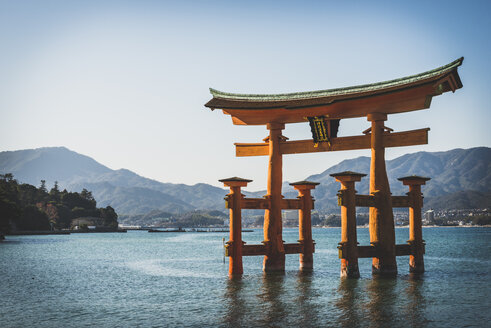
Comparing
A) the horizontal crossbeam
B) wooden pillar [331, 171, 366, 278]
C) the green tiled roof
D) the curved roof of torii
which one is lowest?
wooden pillar [331, 171, 366, 278]

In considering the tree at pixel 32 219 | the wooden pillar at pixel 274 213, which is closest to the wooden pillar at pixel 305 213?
the wooden pillar at pixel 274 213

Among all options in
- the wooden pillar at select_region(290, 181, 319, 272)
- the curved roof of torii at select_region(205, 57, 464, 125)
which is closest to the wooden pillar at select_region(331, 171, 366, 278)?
the curved roof of torii at select_region(205, 57, 464, 125)

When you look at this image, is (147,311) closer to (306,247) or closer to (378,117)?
(306,247)

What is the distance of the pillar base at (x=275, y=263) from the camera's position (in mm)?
23484

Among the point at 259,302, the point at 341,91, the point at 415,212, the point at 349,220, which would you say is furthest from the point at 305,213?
the point at 259,302

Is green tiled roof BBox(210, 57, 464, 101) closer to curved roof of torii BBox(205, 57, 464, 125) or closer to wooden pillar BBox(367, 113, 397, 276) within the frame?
curved roof of torii BBox(205, 57, 464, 125)

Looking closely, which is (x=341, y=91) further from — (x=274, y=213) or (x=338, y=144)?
(x=274, y=213)

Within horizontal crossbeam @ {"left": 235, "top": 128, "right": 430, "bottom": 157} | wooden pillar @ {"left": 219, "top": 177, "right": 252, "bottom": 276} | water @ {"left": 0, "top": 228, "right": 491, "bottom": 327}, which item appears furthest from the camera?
wooden pillar @ {"left": 219, "top": 177, "right": 252, "bottom": 276}

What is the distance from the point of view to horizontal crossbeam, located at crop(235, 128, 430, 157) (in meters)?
20.5

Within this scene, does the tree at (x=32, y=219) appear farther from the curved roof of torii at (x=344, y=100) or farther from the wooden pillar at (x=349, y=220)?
the wooden pillar at (x=349, y=220)

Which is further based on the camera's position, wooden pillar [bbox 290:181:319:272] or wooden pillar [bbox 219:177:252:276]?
wooden pillar [bbox 290:181:319:272]

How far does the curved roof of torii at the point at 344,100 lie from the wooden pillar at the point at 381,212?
992 mm

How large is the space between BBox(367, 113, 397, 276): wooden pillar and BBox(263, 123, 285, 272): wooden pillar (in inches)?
170

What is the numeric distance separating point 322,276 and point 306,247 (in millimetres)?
1544
